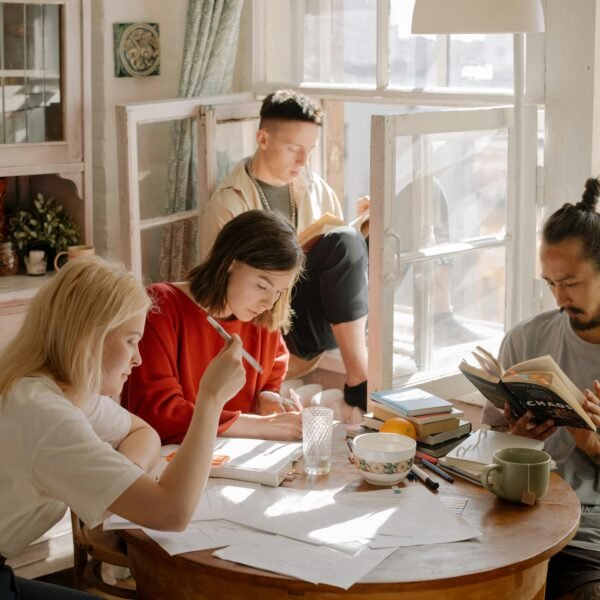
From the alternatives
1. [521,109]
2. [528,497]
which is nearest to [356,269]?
[521,109]

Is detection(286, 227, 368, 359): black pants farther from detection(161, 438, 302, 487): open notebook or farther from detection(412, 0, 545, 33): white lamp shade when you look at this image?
detection(161, 438, 302, 487): open notebook

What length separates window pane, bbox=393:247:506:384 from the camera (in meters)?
3.11

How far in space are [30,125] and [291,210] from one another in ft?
3.08

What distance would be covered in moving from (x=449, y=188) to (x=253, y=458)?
4.75 ft

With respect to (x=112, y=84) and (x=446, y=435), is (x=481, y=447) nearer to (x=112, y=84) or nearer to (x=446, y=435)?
(x=446, y=435)

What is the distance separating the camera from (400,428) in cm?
213

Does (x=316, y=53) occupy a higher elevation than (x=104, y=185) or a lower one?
higher

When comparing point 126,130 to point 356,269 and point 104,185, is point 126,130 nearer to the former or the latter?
point 104,185

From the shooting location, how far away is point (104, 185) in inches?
145

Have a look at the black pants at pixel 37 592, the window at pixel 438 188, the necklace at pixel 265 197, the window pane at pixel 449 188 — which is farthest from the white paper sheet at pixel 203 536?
the necklace at pixel 265 197

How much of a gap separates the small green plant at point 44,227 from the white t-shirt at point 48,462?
1.78 meters

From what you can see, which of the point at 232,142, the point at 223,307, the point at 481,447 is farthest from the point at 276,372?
the point at 232,142

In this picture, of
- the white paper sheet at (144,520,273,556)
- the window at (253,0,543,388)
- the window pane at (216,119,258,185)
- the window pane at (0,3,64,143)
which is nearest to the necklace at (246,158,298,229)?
the window pane at (216,119,258,185)

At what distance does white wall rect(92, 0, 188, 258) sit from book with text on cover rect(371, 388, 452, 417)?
1.72m
